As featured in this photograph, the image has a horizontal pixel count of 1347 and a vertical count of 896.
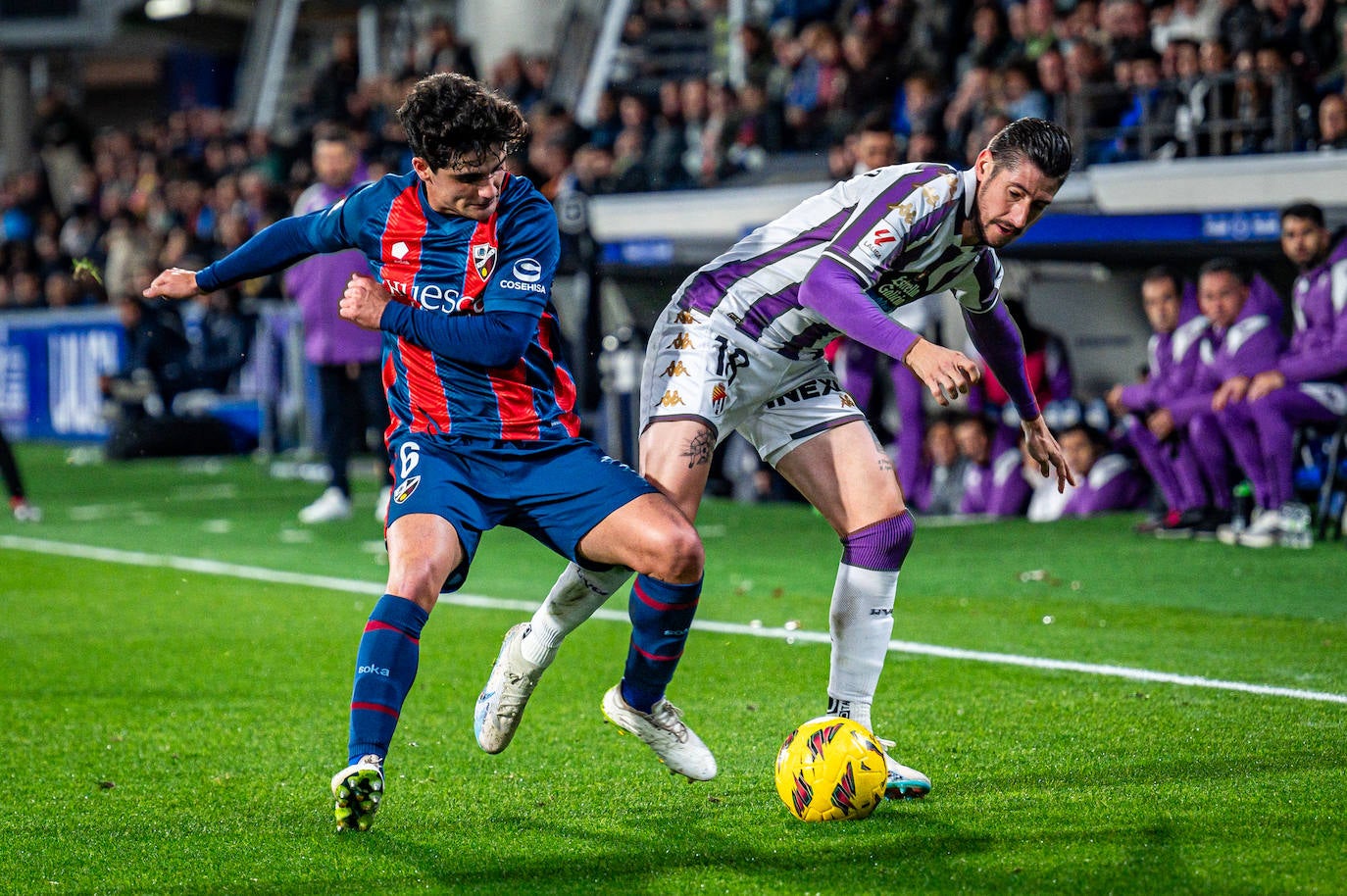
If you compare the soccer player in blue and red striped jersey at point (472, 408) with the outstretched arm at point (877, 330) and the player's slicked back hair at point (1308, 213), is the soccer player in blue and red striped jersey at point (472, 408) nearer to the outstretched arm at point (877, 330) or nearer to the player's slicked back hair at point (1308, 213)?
the outstretched arm at point (877, 330)

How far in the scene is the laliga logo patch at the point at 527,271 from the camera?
4.84m

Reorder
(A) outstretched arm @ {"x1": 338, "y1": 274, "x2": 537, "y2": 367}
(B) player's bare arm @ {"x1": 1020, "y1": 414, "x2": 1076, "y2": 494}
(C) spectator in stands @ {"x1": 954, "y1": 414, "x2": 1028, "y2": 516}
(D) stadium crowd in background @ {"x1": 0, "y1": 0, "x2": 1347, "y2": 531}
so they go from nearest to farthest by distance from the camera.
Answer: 1. (A) outstretched arm @ {"x1": 338, "y1": 274, "x2": 537, "y2": 367}
2. (B) player's bare arm @ {"x1": 1020, "y1": 414, "x2": 1076, "y2": 494}
3. (C) spectator in stands @ {"x1": 954, "y1": 414, "x2": 1028, "y2": 516}
4. (D) stadium crowd in background @ {"x1": 0, "y1": 0, "x2": 1347, "y2": 531}

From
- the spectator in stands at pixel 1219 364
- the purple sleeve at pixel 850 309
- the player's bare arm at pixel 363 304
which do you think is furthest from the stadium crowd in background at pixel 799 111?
the purple sleeve at pixel 850 309

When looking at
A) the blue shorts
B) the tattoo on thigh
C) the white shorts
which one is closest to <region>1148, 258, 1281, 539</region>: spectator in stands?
the white shorts

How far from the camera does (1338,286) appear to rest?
1011 cm

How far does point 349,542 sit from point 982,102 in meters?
6.00

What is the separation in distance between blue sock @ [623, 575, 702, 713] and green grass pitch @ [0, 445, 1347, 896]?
0.29m

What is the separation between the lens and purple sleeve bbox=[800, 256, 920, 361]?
4.70 m

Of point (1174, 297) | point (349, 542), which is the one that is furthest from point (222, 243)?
point (1174, 297)

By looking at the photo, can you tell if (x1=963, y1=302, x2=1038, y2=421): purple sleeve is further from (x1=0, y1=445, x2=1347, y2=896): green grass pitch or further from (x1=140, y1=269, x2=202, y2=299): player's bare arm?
(x1=140, y1=269, x2=202, y2=299): player's bare arm

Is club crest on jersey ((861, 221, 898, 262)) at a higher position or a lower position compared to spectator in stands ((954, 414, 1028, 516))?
higher

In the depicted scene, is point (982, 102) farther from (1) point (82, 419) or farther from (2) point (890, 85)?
Result: (1) point (82, 419)

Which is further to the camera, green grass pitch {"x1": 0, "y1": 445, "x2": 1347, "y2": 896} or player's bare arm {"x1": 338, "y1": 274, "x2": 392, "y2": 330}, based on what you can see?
player's bare arm {"x1": 338, "y1": 274, "x2": 392, "y2": 330}

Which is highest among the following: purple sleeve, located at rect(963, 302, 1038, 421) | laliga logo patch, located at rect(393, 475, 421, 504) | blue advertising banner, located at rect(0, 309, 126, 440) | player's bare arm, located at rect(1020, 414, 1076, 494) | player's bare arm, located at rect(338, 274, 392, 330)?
player's bare arm, located at rect(338, 274, 392, 330)
